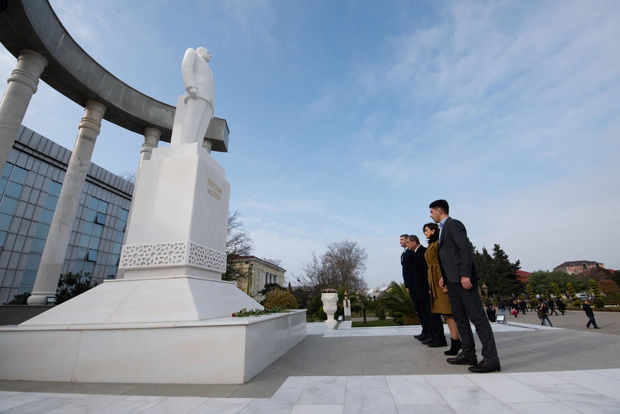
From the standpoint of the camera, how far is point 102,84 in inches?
443

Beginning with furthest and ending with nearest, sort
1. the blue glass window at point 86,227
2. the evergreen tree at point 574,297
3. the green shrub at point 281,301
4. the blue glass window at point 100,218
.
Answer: the evergreen tree at point 574,297, the blue glass window at point 100,218, the blue glass window at point 86,227, the green shrub at point 281,301

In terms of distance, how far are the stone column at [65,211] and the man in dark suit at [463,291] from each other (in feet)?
38.0

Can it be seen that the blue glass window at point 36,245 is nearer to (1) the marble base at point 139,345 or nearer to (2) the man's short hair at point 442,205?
(1) the marble base at point 139,345

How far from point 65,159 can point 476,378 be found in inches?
1090

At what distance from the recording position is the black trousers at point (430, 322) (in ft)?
16.7

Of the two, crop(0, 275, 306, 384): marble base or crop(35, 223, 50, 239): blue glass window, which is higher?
crop(35, 223, 50, 239): blue glass window

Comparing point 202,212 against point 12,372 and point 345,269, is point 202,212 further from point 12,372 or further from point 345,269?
point 345,269

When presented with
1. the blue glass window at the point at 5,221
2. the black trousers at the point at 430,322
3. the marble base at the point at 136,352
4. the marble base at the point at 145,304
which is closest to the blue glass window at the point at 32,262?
the blue glass window at the point at 5,221

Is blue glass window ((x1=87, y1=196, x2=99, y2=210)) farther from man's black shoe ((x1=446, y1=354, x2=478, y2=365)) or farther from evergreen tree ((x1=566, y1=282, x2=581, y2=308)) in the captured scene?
evergreen tree ((x1=566, y1=282, x2=581, y2=308))

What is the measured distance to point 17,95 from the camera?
27.9 feet

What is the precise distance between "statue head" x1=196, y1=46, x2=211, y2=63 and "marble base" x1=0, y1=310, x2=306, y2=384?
21.7 feet

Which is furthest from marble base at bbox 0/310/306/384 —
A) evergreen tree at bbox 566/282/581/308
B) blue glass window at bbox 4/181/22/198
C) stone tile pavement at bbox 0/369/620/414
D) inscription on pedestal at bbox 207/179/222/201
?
evergreen tree at bbox 566/282/581/308

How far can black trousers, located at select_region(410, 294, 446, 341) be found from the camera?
5.09 metres

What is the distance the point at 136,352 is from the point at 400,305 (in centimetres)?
1213
